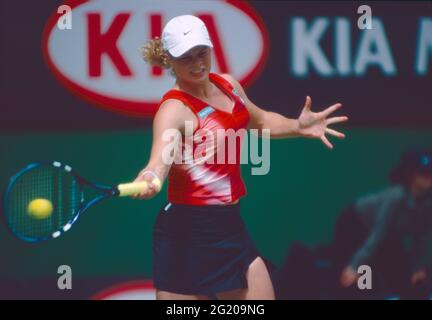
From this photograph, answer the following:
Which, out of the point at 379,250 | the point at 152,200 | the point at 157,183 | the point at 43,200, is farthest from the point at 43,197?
the point at 379,250

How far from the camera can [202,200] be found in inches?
164

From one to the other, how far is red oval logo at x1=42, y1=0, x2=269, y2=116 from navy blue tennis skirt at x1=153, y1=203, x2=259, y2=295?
81cm

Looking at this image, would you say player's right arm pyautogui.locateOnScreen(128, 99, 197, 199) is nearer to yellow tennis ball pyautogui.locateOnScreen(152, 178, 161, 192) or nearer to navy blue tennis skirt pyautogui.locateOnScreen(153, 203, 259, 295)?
yellow tennis ball pyautogui.locateOnScreen(152, 178, 161, 192)

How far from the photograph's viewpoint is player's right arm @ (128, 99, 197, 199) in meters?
3.69

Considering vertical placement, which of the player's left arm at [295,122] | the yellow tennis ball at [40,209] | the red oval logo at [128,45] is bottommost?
the yellow tennis ball at [40,209]

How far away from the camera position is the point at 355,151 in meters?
4.92

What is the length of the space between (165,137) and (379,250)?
1.61 m

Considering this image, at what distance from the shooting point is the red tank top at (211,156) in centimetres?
409

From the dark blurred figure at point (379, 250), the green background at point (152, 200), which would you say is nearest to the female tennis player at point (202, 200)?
the green background at point (152, 200)

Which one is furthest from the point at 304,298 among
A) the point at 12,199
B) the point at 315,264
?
the point at 12,199

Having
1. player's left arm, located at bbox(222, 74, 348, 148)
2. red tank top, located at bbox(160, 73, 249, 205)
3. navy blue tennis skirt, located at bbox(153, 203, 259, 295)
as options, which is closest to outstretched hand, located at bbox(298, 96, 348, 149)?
player's left arm, located at bbox(222, 74, 348, 148)

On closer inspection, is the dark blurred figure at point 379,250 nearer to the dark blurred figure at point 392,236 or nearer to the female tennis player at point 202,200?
the dark blurred figure at point 392,236

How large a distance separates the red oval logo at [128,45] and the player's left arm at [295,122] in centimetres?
39

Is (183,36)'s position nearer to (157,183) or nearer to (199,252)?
(157,183)
